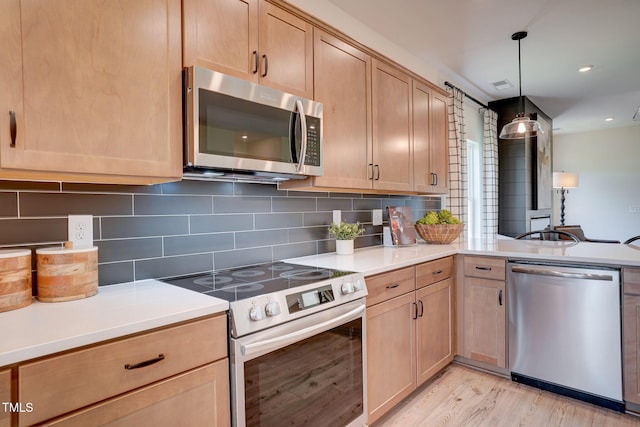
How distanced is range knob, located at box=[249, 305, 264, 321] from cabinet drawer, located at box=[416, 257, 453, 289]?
3.94ft

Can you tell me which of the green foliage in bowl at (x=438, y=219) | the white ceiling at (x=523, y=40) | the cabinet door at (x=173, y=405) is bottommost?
the cabinet door at (x=173, y=405)

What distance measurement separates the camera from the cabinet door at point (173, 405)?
91 centimetres

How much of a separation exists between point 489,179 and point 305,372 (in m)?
3.71

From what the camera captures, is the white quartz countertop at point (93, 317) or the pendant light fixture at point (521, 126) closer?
the white quartz countertop at point (93, 317)

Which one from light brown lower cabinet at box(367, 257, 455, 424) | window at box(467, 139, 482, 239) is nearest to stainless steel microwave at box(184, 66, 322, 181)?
light brown lower cabinet at box(367, 257, 455, 424)

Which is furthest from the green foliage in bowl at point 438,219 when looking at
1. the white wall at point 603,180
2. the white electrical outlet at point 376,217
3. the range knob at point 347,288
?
the white wall at point 603,180

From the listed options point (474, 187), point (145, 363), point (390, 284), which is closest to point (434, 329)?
point (390, 284)

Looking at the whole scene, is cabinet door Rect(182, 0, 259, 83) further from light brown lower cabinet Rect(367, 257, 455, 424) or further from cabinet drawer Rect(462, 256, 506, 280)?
cabinet drawer Rect(462, 256, 506, 280)

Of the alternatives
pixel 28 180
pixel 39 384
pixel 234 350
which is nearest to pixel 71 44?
pixel 28 180

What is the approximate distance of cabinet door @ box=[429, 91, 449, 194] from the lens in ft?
9.61

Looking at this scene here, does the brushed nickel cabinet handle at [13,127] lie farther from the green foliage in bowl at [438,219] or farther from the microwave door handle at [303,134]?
the green foliage in bowl at [438,219]

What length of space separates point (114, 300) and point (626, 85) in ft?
A: 18.7

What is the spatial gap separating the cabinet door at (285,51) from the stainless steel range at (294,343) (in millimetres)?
946

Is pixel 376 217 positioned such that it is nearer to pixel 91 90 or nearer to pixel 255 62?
pixel 255 62
